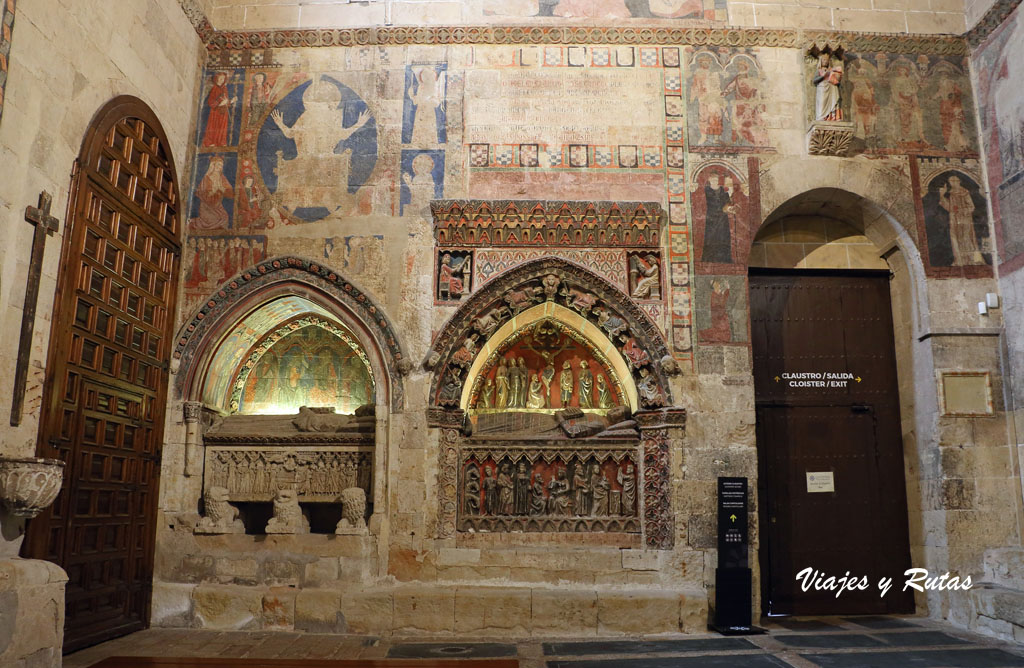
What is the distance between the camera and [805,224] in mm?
9617

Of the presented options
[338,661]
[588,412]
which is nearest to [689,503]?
[588,412]

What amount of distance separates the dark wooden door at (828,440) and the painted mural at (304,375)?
15.6ft

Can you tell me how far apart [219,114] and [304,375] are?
124 inches

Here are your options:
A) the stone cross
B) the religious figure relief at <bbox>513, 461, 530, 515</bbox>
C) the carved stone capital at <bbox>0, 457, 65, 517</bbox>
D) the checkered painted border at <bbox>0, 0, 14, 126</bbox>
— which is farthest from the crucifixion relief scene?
the carved stone capital at <bbox>0, 457, 65, 517</bbox>

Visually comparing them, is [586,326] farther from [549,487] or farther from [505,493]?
[505,493]

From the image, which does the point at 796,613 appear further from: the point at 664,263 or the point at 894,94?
the point at 894,94

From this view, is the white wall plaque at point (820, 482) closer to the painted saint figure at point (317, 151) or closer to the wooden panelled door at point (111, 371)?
the painted saint figure at point (317, 151)

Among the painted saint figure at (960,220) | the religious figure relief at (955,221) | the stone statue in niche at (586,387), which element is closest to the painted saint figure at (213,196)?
the stone statue in niche at (586,387)

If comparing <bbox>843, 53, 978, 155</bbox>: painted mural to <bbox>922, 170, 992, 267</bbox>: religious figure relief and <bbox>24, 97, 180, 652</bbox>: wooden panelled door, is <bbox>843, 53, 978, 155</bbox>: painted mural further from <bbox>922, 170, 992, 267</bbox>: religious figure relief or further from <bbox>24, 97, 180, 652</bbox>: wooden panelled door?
<bbox>24, 97, 180, 652</bbox>: wooden panelled door

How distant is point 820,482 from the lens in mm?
9070

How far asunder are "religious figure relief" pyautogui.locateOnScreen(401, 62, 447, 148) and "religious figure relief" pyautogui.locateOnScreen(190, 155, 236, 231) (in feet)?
6.69

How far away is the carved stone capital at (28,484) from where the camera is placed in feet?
17.8

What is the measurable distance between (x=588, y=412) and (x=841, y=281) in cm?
349

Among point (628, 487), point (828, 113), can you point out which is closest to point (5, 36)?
point (628, 487)
